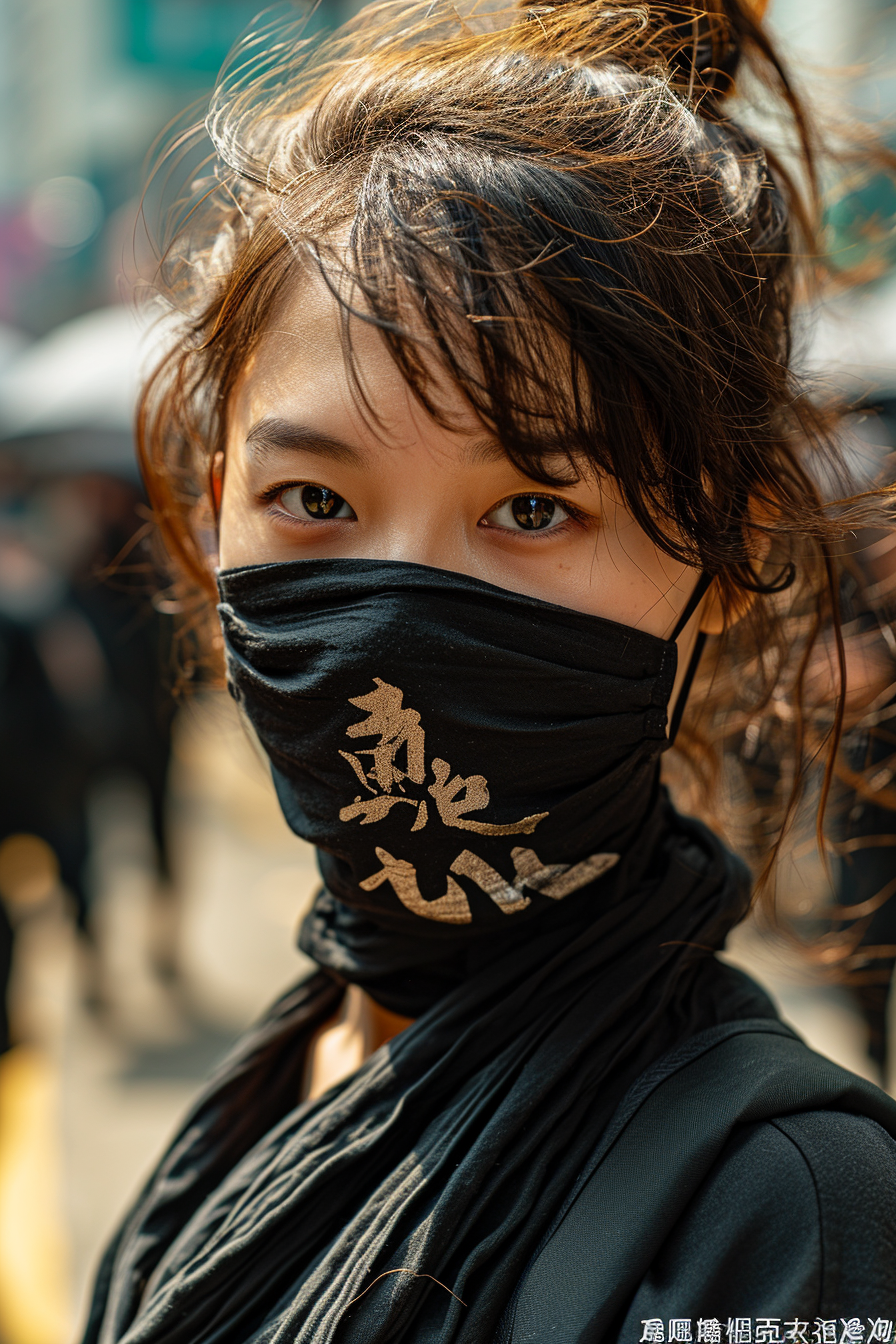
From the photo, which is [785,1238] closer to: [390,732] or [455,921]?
[455,921]

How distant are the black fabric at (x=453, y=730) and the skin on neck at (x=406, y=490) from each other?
0.03 m

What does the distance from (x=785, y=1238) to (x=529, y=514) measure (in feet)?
2.13

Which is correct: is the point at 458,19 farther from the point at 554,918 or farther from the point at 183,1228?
the point at 183,1228

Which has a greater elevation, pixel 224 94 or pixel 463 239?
pixel 224 94

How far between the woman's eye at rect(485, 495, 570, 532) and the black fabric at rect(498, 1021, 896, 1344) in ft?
1.72

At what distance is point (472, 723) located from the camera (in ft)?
3.59

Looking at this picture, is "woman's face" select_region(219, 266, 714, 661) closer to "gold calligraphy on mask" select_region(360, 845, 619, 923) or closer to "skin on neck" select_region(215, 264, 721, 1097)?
"skin on neck" select_region(215, 264, 721, 1097)

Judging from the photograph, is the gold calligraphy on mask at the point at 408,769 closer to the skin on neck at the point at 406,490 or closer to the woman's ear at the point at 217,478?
the skin on neck at the point at 406,490

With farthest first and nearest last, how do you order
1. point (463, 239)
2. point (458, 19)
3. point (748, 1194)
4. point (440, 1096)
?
point (458, 19) → point (440, 1096) → point (463, 239) → point (748, 1194)

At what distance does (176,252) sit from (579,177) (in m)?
0.66

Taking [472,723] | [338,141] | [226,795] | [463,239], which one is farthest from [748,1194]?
[226,795]

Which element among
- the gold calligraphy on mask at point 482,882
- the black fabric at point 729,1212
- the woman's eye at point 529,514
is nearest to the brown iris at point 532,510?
the woman's eye at point 529,514

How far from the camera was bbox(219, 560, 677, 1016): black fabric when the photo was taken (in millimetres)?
1093

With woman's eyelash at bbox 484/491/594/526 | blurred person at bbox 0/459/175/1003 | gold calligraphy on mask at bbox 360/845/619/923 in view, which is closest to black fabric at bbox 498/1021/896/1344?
gold calligraphy on mask at bbox 360/845/619/923
